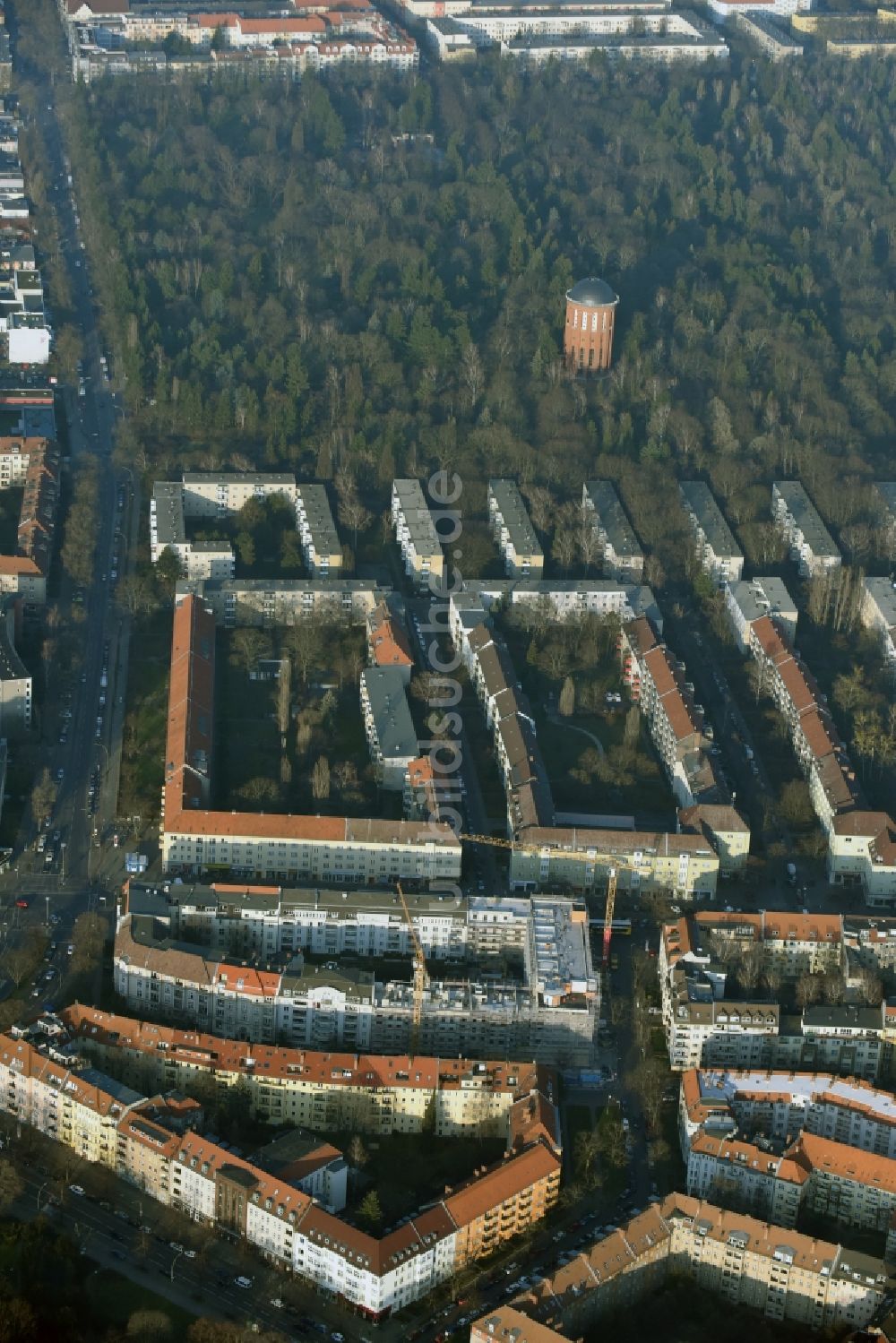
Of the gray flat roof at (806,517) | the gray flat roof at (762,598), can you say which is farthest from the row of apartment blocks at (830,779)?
the gray flat roof at (806,517)

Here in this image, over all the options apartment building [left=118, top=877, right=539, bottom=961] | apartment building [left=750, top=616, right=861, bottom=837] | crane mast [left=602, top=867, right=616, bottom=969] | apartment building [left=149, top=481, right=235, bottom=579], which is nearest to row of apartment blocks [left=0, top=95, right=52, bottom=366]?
apartment building [left=149, top=481, right=235, bottom=579]

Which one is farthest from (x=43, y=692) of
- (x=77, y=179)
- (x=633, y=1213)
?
(x=77, y=179)

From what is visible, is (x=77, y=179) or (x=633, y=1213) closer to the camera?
(x=633, y=1213)

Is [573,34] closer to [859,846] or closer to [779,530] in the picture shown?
[779,530]

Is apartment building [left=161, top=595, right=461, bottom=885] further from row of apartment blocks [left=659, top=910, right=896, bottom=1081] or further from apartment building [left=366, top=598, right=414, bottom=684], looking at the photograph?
apartment building [left=366, top=598, right=414, bottom=684]

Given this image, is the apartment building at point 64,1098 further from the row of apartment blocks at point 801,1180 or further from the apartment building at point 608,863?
the apartment building at point 608,863

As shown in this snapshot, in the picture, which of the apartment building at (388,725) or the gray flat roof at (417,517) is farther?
the gray flat roof at (417,517)

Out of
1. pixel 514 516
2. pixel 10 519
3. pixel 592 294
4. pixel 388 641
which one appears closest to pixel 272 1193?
pixel 388 641

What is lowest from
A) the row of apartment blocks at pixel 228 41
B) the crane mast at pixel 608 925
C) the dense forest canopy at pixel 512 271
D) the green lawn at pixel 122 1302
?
the green lawn at pixel 122 1302

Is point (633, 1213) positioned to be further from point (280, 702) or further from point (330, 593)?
point (330, 593)
